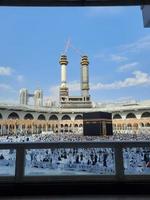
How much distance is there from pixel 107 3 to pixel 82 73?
313 feet

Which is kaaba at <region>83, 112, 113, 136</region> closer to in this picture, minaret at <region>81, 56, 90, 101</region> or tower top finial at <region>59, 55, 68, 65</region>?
minaret at <region>81, 56, 90, 101</region>

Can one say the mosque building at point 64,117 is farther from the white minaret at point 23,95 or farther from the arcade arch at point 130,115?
the white minaret at point 23,95

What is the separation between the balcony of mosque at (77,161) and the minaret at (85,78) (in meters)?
81.8

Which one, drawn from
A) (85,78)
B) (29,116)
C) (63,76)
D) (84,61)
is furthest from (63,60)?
(29,116)

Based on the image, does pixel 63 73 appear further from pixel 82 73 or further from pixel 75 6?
pixel 75 6

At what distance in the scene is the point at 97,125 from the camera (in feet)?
128

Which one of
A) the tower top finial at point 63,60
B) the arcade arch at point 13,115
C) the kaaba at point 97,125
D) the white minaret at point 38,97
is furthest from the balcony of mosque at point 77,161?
the white minaret at point 38,97

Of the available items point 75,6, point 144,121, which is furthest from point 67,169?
point 144,121

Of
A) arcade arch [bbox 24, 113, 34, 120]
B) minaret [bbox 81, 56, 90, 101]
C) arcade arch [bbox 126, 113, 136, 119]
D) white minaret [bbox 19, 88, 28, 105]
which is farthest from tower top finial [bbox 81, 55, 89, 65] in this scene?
arcade arch [bbox 24, 113, 34, 120]

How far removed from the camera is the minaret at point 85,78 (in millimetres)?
88688

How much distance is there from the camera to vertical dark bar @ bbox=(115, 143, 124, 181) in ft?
9.67

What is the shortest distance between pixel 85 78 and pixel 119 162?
92.5 metres

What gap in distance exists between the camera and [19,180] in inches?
114

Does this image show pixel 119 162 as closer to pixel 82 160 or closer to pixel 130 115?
pixel 82 160
